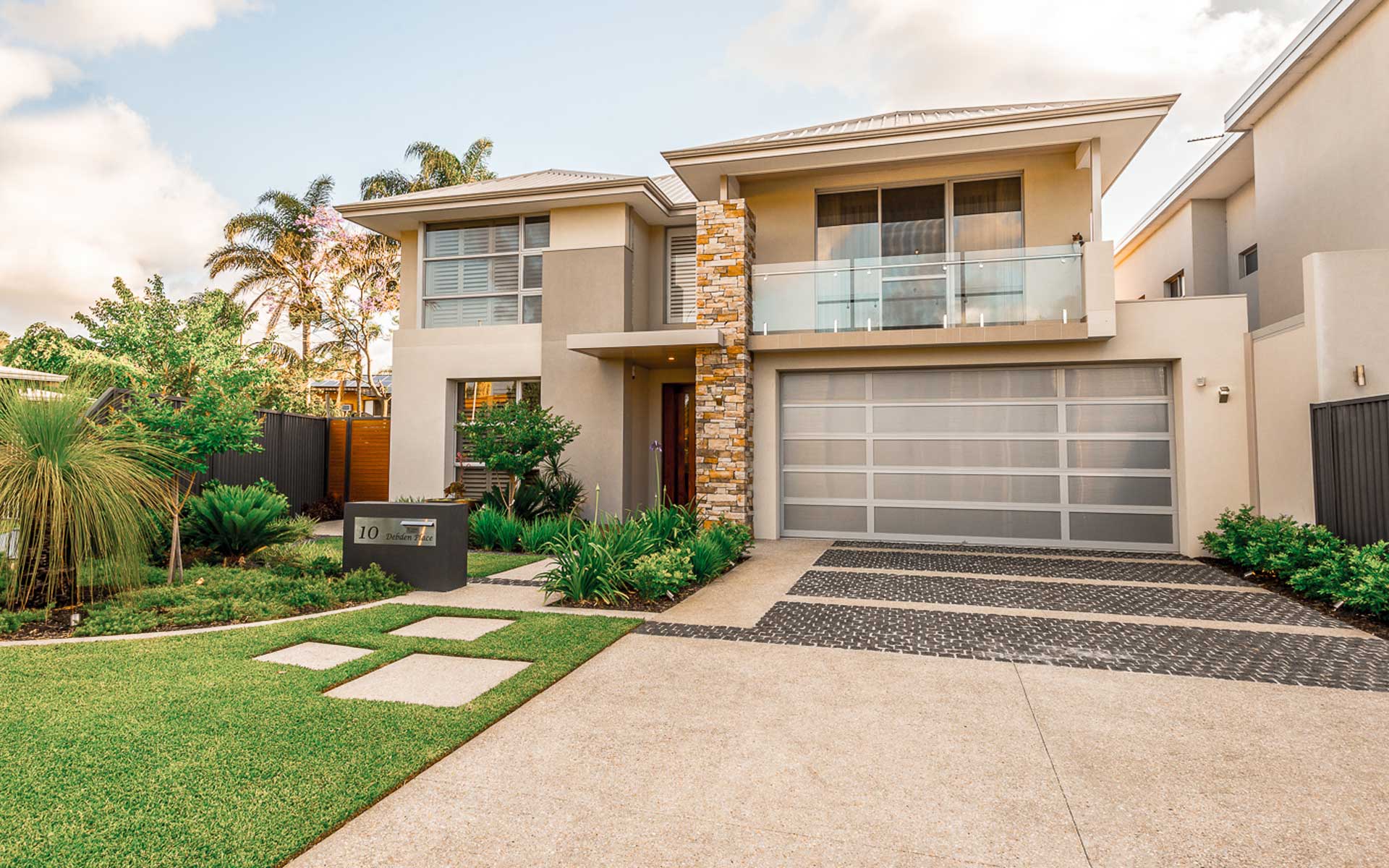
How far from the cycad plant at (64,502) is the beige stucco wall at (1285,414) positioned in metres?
11.8

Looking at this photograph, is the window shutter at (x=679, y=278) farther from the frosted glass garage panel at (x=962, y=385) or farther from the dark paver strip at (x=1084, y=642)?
the dark paver strip at (x=1084, y=642)

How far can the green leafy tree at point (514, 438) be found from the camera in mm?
10172

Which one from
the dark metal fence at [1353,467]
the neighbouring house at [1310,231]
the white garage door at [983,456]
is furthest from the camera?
the white garage door at [983,456]

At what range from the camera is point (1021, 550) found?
9.59 m

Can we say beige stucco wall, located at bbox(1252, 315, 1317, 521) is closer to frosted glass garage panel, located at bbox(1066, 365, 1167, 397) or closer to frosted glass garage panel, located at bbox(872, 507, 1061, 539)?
frosted glass garage panel, located at bbox(1066, 365, 1167, 397)

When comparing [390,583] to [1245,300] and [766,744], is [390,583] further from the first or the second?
[1245,300]

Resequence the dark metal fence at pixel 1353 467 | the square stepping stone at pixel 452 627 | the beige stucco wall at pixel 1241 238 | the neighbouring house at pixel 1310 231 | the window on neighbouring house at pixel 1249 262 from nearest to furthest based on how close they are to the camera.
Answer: the square stepping stone at pixel 452 627, the dark metal fence at pixel 1353 467, the neighbouring house at pixel 1310 231, the beige stucco wall at pixel 1241 238, the window on neighbouring house at pixel 1249 262

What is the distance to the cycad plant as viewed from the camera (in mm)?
5250

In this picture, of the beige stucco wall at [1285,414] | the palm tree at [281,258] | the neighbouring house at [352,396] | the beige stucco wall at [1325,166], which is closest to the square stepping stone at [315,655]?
the beige stucco wall at [1285,414]

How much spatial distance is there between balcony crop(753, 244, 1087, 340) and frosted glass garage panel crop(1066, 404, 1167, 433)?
48.2 inches

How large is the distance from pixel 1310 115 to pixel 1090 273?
A: 3.96 m

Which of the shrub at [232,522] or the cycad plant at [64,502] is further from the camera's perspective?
the shrub at [232,522]

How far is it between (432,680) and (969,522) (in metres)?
8.16

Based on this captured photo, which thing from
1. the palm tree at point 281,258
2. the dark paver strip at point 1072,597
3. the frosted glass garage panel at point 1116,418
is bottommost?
the dark paver strip at point 1072,597
